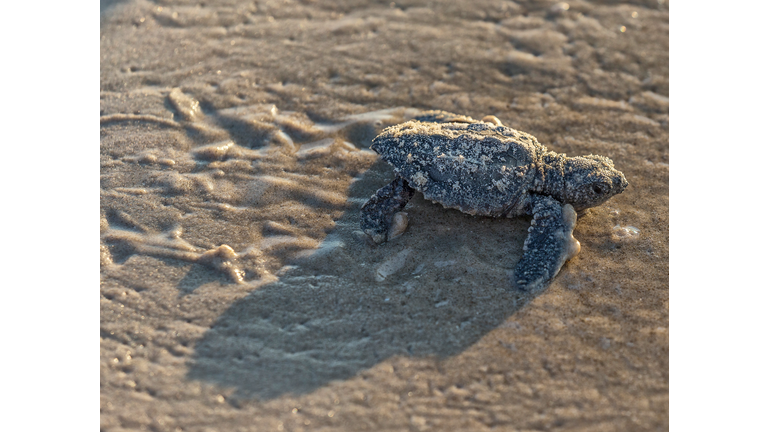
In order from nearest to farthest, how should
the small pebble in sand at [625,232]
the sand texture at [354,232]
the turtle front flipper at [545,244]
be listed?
the sand texture at [354,232], the turtle front flipper at [545,244], the small pebble in sand at [625,232]

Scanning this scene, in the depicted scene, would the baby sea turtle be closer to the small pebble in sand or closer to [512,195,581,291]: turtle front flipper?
[512,195,581,291]: turtle front flipper

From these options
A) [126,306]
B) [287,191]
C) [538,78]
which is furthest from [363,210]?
[538,78]

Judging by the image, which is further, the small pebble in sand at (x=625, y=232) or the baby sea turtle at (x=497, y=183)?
the small pebble in sand at (x=625, y=232)

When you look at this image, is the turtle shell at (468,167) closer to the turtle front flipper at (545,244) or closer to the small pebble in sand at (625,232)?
the turtle front flipper at (545,244)

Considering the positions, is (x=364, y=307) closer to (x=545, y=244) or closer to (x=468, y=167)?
(x=468, y=167)

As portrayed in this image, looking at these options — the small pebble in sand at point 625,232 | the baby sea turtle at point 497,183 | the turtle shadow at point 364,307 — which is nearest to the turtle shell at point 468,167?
the baby sea turtle at point 497,183

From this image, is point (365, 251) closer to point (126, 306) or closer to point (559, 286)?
point (559, 286)
